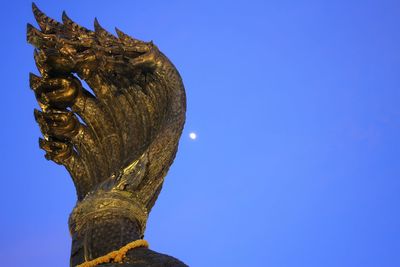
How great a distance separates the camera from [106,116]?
206 inches

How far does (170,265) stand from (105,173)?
1.55 metres

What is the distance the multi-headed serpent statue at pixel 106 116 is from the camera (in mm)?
4379

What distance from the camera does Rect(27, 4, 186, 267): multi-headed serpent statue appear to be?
172 inches

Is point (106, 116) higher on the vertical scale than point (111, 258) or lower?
higher

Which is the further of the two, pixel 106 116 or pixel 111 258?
pixel 106 116

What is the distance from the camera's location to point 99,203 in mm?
4246

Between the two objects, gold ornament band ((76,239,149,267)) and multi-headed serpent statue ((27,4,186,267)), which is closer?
gold ornament band ((76,239,149,267))

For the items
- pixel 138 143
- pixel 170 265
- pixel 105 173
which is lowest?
pixel 170 265

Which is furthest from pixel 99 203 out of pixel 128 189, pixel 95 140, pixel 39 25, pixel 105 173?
pixel 39 25

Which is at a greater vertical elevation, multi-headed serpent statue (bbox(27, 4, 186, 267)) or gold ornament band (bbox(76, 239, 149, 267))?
multi-headed serpent statue (bbox(27, 4, 186, 267))

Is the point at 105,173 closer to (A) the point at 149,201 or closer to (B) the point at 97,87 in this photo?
(A) the point at 149,201

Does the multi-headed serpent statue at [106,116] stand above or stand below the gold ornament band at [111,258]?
above

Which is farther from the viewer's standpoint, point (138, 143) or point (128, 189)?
point (138, 143)

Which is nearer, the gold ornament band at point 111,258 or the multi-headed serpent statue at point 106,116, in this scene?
the gold ornament band at point 111,258
